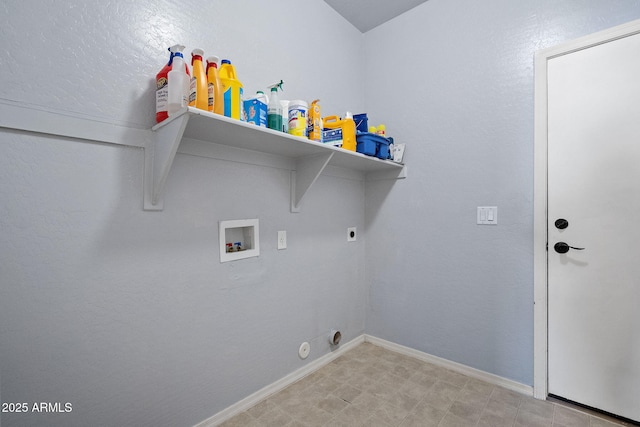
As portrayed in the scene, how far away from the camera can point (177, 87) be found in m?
1.13

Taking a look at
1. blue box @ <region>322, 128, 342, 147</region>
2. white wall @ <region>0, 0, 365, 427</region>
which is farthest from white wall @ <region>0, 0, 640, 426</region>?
blue box @ <region>322, 128, 342, 147</region>

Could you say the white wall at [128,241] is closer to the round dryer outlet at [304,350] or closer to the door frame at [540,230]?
the round dryer outlet at [304,350]

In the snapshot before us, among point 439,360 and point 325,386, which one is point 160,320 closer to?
point 325,386

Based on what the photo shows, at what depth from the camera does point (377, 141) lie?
2000 millimetres

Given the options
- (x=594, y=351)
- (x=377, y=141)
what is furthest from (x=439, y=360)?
(x=377, y=141)

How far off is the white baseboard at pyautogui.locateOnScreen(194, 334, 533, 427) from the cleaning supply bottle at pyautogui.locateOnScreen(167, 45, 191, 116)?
4.94ft

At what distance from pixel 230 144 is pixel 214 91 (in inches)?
14.5

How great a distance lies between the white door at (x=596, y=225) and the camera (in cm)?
147

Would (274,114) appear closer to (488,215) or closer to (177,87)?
(177,87)

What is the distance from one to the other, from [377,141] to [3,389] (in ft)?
6.95

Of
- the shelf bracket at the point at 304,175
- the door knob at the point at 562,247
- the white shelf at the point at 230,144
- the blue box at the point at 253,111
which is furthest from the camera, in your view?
the shelf bracket at the point at 304,175

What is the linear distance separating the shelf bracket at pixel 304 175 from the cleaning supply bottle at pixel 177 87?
801 mm

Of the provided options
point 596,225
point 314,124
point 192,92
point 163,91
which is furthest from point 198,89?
point 596,225

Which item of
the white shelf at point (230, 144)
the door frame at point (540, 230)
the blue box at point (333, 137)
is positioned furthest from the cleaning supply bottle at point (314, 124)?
the door frame at point (540, 230)
